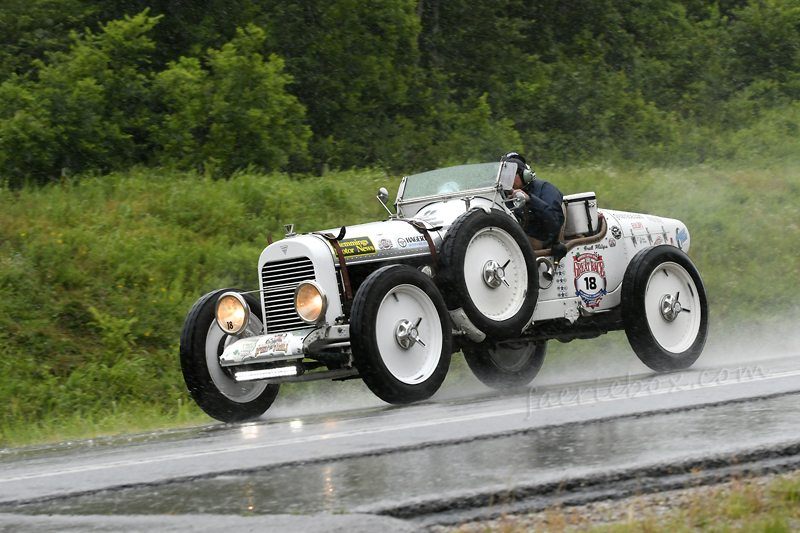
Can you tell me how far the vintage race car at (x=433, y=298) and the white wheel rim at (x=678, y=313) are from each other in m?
0.01

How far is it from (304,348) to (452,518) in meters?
4.24

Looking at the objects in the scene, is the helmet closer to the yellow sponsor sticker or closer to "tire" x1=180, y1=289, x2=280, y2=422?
the yellow sponsor sticker

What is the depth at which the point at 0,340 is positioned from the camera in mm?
11648

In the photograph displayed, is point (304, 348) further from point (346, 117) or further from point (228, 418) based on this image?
point (346, 117)

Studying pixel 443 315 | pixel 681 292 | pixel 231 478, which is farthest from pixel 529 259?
pixel 231 478

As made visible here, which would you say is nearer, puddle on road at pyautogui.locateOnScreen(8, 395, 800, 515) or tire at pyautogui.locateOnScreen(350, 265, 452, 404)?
puddle on road at pyautogui.locateOnScreen(8, 395, 800, 515)

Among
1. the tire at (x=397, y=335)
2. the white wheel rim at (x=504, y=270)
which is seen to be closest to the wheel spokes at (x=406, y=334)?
the tire at (x=397, y=335)

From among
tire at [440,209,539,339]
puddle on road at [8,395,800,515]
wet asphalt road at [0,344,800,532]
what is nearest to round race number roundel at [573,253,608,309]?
tire at [440,209,539,339]

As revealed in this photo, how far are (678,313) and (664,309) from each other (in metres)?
0.20

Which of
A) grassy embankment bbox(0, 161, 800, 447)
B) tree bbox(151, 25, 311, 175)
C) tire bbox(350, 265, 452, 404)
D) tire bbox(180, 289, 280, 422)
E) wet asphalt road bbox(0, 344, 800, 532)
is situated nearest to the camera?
wet asphalt road bbox(0, 344, 800, 532)

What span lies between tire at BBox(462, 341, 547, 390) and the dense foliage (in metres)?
9.54

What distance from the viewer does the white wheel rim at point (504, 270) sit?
8.58 meters

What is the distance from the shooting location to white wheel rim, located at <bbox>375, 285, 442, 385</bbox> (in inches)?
304

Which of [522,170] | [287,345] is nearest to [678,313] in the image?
[522,170]
